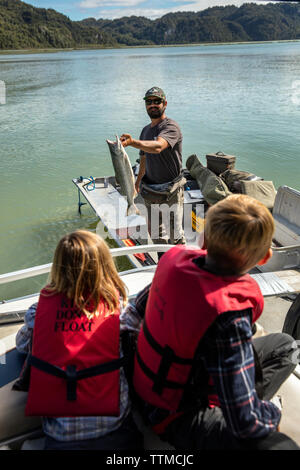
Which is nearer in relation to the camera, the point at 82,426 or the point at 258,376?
the point at 82,426

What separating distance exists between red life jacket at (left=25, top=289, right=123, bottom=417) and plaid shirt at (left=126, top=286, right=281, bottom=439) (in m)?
0.46

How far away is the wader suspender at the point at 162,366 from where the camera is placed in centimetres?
148

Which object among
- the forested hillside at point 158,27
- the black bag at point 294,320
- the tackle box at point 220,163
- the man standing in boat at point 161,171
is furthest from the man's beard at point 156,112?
the forested hillside at point 158,27

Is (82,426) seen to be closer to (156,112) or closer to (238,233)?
(238,233)

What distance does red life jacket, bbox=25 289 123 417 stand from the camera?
60.3 inches

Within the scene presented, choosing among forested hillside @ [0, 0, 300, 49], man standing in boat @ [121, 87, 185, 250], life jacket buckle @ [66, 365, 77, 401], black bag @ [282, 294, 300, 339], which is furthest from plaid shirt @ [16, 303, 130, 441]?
forested hillside @ [0, 0, 300, 49]

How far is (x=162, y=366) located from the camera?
1.52 m

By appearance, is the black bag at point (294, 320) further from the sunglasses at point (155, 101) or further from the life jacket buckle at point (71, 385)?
the sunglasses at point (155, 101)

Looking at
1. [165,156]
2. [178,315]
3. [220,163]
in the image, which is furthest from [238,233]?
[220,163]

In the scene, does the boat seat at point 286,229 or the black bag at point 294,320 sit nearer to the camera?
the black bag at point 294,320

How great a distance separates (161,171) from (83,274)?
3.01 m

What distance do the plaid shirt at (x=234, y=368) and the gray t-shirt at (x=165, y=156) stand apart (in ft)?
10.0

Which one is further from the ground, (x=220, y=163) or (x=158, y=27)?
(x=158, y=27)

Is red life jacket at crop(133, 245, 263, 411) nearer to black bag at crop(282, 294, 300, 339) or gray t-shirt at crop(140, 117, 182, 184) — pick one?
black bag at crop(282, 294, 300, 339)
